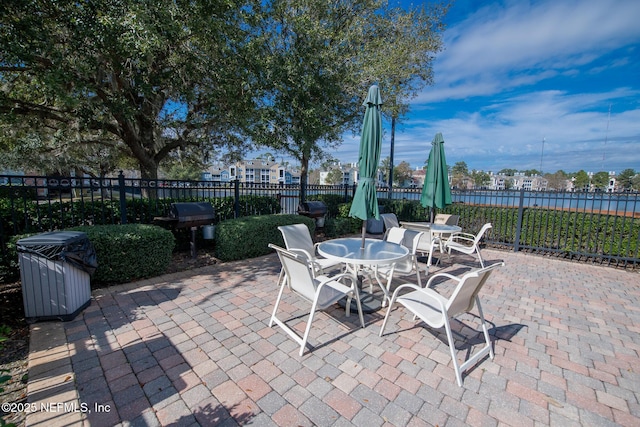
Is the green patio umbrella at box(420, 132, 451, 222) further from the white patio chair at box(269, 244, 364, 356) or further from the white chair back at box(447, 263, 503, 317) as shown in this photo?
the white patio chair at box(269, 244, 364, 356)

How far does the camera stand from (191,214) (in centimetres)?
515

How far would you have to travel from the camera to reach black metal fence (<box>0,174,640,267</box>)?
442 cm

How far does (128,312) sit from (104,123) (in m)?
8.16

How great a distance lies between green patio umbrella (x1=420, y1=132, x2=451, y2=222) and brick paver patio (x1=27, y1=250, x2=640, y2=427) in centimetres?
222

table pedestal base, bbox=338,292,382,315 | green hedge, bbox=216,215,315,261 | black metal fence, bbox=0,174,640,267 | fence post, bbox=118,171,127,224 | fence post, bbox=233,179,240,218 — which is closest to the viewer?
table pedestal base, bbox=338,292,382,315

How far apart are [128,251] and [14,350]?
65.0 inches

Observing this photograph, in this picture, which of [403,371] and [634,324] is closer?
[403,371]

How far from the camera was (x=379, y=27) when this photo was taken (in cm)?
903

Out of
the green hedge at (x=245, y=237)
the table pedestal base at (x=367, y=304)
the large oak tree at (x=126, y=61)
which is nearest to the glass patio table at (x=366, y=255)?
the table pedestal base at (x=367, y=304)

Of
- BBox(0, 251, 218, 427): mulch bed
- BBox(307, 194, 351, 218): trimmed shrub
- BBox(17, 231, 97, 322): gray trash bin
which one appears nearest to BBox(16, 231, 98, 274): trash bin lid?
BBox(17, 231, 97, 322): gray trash bin

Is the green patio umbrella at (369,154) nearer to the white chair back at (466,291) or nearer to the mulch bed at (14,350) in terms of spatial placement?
the white chair back at (466,291)

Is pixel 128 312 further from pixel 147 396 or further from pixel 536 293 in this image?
pixel 536 293

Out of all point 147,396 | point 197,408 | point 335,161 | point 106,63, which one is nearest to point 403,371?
point 197,408

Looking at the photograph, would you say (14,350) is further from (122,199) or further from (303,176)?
(303,176)
